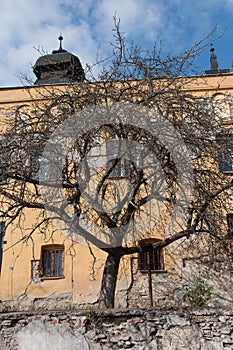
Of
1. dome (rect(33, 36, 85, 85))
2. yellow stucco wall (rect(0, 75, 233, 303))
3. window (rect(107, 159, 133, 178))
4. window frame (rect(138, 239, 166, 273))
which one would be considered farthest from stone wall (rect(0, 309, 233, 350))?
dome (rect(33, 36, 85, 85))

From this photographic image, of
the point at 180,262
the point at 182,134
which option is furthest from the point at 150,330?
the point at 180,262

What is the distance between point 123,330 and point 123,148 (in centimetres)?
327

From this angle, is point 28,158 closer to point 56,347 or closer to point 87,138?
point 87,138

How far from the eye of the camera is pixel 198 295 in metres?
9.73

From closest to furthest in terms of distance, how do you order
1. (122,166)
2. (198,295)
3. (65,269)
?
1. (122,166)
2. (198,295)
3. (65,269)

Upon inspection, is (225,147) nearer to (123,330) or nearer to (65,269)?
(123,330)

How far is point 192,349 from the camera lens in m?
6.38

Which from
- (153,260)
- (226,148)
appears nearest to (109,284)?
(226,148)

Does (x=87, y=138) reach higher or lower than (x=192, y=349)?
higher

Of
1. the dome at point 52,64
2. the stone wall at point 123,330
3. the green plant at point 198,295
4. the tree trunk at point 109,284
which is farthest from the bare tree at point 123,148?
the dome at point 52,64

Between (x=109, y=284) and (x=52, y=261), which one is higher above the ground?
(x=52, y=261)

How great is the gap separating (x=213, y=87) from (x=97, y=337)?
7.96 meters

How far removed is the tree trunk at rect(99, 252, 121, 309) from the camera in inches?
301

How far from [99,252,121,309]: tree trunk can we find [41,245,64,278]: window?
12.2 feet
